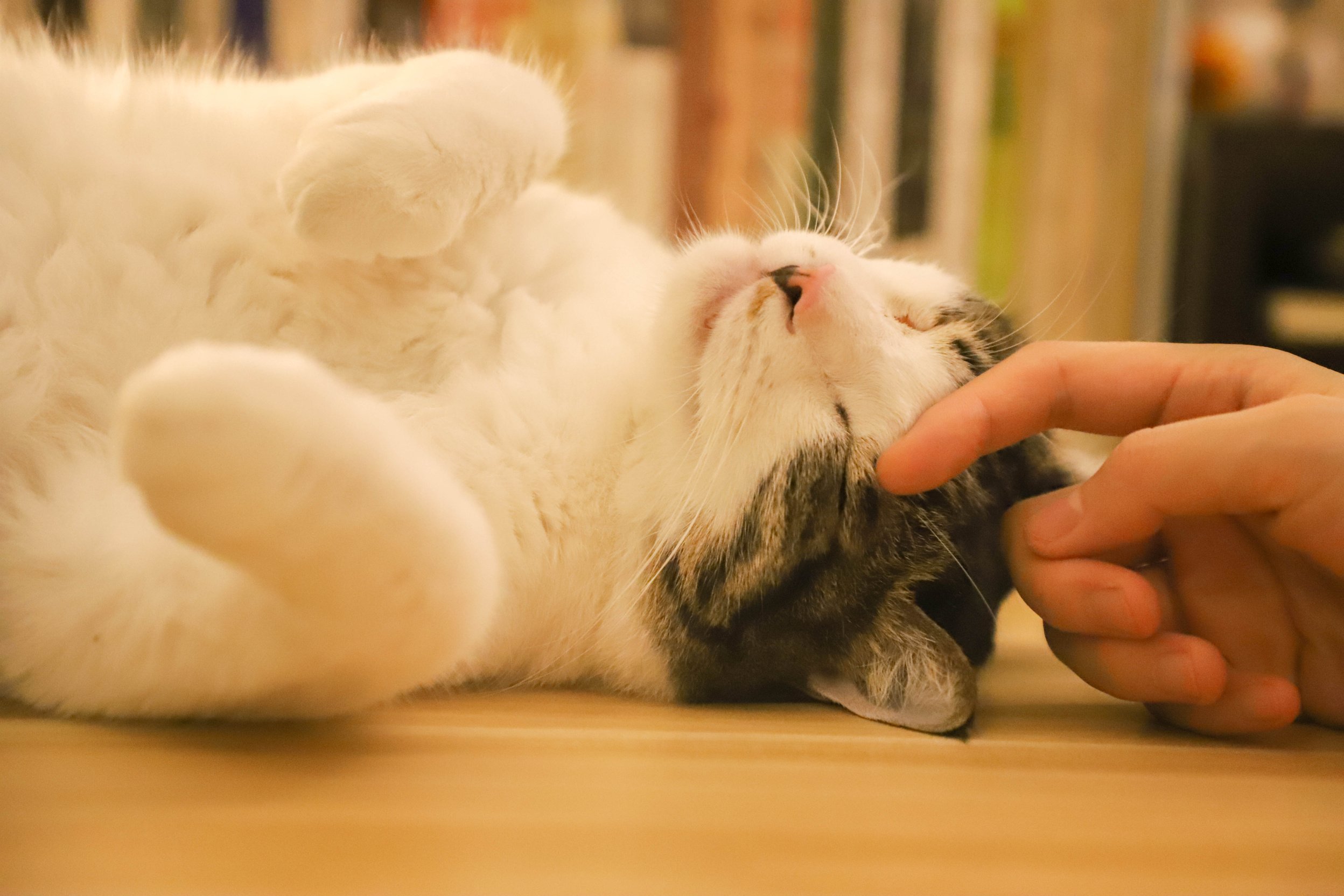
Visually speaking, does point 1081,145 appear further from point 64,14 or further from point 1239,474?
point 64,14

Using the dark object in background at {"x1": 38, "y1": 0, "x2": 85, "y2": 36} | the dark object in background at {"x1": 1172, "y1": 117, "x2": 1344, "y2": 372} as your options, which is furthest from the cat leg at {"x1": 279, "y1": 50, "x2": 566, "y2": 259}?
the dark object in background at {"x1": 1172, "y1": 117, "x2": 1344, "y2": 372}

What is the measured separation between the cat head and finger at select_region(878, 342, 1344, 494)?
71 mm

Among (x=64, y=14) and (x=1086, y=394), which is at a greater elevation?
(x=64, y=14)

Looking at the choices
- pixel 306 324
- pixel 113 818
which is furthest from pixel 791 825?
pixel 306 324

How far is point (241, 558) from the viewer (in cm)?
65

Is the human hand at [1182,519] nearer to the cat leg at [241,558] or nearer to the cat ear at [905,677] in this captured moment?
the cat ear at [905,677]

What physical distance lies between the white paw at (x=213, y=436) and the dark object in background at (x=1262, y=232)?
272 cm

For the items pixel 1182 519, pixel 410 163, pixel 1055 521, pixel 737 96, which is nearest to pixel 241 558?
pixel 410 163

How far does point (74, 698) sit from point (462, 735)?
313 mm

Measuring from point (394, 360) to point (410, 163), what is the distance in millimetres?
215

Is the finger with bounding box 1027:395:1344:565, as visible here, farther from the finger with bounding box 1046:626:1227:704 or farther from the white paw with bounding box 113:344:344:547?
the white paw with bounding box 113:344:344:547

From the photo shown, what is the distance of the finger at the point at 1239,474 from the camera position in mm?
798

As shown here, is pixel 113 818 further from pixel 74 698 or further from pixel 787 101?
pixel 787 101

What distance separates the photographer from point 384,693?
0.78 metres
